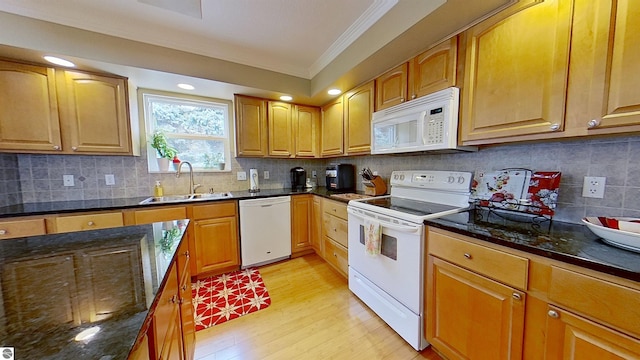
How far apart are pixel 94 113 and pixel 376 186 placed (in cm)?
283

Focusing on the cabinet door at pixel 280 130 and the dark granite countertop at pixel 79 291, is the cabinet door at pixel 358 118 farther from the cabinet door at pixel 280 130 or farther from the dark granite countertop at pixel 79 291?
the dark granite countertop at pixel 79 291

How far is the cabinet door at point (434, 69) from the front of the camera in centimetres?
151

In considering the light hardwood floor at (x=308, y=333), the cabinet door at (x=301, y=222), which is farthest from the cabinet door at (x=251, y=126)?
the light hardwood floor at (x=308, y=333)

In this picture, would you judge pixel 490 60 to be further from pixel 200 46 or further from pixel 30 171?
pixel 30 171

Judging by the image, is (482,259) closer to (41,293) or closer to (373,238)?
(373,238)

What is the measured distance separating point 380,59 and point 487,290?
1.78m

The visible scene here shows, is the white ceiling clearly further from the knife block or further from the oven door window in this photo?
the oven door window

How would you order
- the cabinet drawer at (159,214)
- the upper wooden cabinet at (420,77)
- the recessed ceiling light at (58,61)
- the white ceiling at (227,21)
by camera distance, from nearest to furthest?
1. the upper wooden cabinet at (420,77)
2. the white ceiling at (227,21)
3. the recessed ceiling light at (58,61)
4. the cabinet drawer at (159,214)

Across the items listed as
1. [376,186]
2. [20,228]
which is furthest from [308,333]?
[20,228]

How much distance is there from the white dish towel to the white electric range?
0.03 metres

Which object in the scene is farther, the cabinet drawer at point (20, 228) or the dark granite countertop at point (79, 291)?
the cabinet drawer at point (20, 228)

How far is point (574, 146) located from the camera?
1.28 metres

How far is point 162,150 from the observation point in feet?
8.28

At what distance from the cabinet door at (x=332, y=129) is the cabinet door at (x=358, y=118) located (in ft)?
0.37
